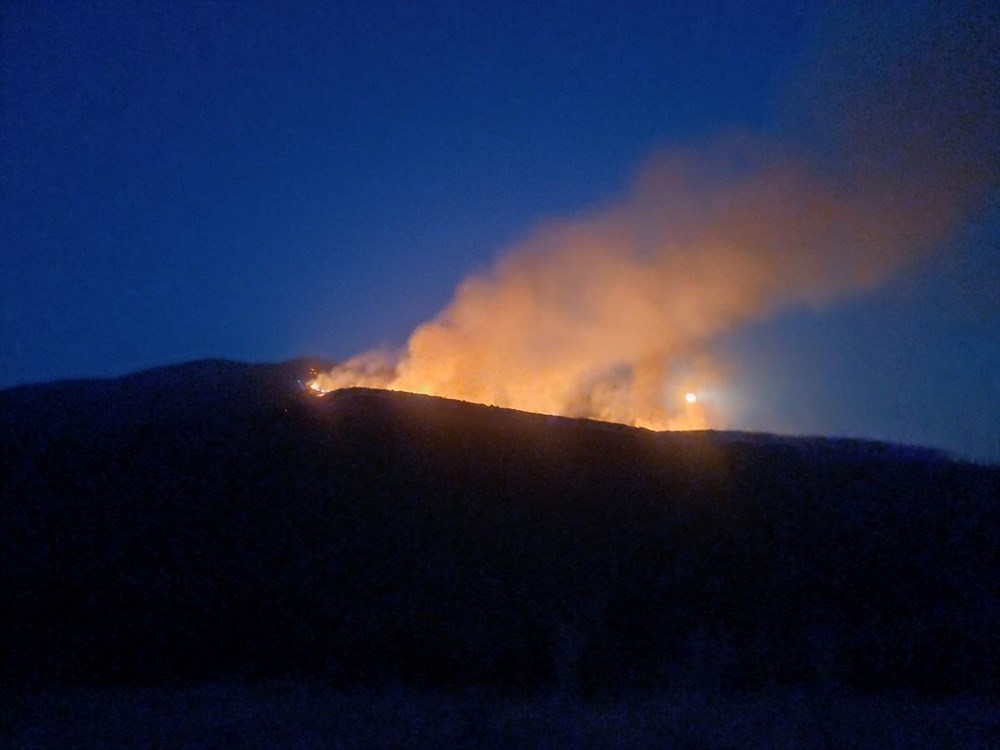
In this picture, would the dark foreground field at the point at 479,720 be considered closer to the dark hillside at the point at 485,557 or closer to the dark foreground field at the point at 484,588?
the dark foreground field at the point at 484,588

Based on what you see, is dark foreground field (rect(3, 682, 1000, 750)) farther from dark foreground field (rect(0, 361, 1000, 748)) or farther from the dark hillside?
the dark hillside

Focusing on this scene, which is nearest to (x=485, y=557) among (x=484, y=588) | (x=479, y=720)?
(x=484, y=588)

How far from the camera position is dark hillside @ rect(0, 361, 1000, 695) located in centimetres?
970

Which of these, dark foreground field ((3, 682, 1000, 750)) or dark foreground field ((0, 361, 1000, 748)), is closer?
dark foreground field ((3, 682, 1000, 750))

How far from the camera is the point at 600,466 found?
1188 centimetres

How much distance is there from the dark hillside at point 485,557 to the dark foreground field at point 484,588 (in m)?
0.03

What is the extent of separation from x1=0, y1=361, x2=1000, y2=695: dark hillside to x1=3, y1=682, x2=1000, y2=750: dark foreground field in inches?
12.2

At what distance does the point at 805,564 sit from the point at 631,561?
197cm

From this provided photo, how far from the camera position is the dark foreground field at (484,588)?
8844mm

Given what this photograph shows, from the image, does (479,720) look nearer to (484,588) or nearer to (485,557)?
(484,588)

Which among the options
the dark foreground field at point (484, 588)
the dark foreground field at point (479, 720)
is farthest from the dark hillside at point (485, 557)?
the dark foreground field at point (479, 720)

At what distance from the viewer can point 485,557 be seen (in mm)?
10602

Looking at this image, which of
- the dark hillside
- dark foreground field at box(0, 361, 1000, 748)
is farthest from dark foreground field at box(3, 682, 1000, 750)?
the dark hillside

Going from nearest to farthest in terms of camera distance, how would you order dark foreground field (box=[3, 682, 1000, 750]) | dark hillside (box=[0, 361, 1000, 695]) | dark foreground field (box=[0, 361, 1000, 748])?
dark foreground field (box=[3, 682, 1000, 750]) → dark foreground field (box=[0, 361, 1000, 748]) → dark hillside (box=[0, 361, 1000, 695])
